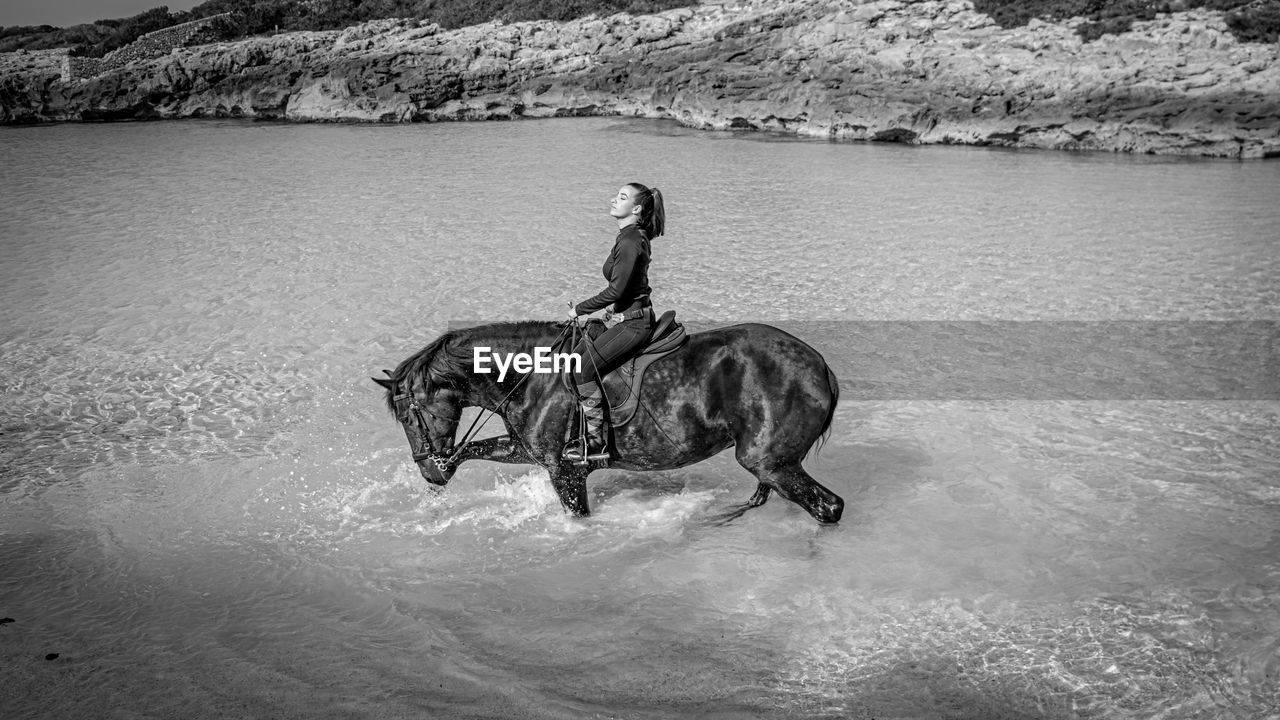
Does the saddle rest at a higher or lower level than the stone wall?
lower

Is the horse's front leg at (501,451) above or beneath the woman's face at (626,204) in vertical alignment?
beneath

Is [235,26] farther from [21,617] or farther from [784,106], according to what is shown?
[21,617]

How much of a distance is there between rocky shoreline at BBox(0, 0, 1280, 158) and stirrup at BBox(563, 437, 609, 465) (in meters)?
19.4

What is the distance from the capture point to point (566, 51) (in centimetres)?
2989

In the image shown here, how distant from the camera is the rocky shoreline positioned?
68.8ft

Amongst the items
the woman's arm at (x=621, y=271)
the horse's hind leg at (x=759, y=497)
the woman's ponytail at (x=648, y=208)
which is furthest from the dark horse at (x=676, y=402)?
the woman's ponytail at (x=648, y=208)

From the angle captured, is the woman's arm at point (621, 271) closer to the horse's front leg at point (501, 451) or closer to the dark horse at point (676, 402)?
the dark horse at point (676, 402)

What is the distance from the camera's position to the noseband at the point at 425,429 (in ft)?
18.9

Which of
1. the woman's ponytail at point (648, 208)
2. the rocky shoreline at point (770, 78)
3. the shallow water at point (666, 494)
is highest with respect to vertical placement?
the rocky shoreline at point (770, 78)

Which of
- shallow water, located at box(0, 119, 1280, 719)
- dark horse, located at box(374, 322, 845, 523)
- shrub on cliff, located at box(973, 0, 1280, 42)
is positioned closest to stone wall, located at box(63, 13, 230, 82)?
shallow water, located at box(0, 119, 1280, 719)

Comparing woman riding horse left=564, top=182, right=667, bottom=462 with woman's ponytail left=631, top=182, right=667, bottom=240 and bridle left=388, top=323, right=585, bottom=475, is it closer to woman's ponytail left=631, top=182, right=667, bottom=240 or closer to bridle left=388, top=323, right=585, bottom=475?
woman's ponytail left=631, top=182, right=667, bottom=240

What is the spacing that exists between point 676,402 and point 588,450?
638 millimetres

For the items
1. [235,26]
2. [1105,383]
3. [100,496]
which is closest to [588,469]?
[100,496]

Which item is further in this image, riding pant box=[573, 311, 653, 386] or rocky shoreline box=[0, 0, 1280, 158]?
rocky shoreline box=[0, 0, 1280, 158]
